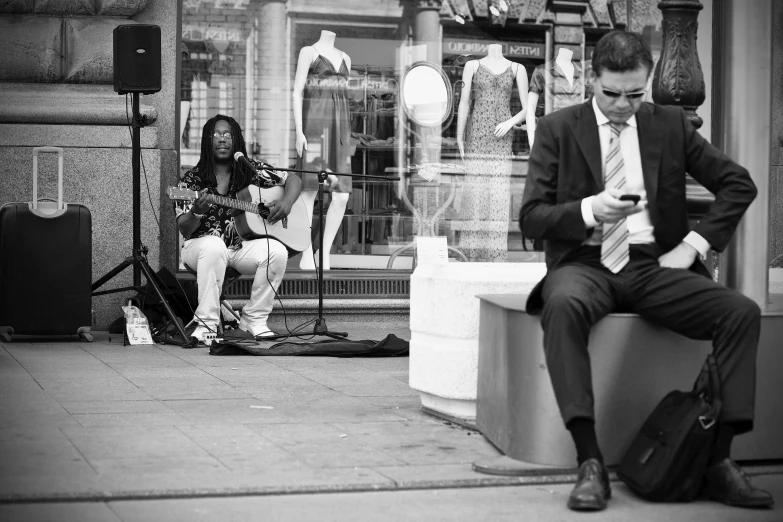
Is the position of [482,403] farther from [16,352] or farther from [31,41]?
[31,41]

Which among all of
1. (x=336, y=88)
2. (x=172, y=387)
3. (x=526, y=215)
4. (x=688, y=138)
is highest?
(x=336, y=88)

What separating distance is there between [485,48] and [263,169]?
111 inches

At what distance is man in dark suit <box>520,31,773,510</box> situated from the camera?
417cm

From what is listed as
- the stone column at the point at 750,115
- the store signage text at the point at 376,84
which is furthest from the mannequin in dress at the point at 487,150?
the stone column at the point at 750,115

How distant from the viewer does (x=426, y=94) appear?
10656 millimetres

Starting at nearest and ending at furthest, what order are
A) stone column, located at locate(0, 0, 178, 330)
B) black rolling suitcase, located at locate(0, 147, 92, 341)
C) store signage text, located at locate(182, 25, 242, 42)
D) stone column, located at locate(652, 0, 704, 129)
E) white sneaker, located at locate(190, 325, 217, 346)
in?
stone column, located at locate(652, 0, 704, 129) → black rolling suitcase, located at locate(0, 147, 92, 341) → white sneaker, located at locate(190, 325, 217, 346) → stone column, located at locate(0, 0, 178, 330) → store signage text, located at locate(182, 25, 242, 42)

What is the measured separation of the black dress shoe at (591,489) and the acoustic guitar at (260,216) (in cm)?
480

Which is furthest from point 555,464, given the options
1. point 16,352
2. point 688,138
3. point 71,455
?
point 16,352

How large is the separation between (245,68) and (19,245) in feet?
9.59

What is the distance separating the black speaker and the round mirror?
8.81 ft

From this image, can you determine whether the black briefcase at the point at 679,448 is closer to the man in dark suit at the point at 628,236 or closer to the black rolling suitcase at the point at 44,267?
the man in dark suit at the point at 628,236

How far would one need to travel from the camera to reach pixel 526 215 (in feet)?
15.0

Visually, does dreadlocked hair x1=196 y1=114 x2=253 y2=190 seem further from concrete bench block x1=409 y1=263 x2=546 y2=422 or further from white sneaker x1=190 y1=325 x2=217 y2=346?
concrete bench block x1=409 y1=263 x2=546 y2=422

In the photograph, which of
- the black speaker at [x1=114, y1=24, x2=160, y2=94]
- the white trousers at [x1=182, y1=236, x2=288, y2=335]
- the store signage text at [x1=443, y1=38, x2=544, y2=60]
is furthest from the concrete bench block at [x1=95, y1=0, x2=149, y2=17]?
the store signage text at [x1=443, y1=38, x2=544, y2=60]
